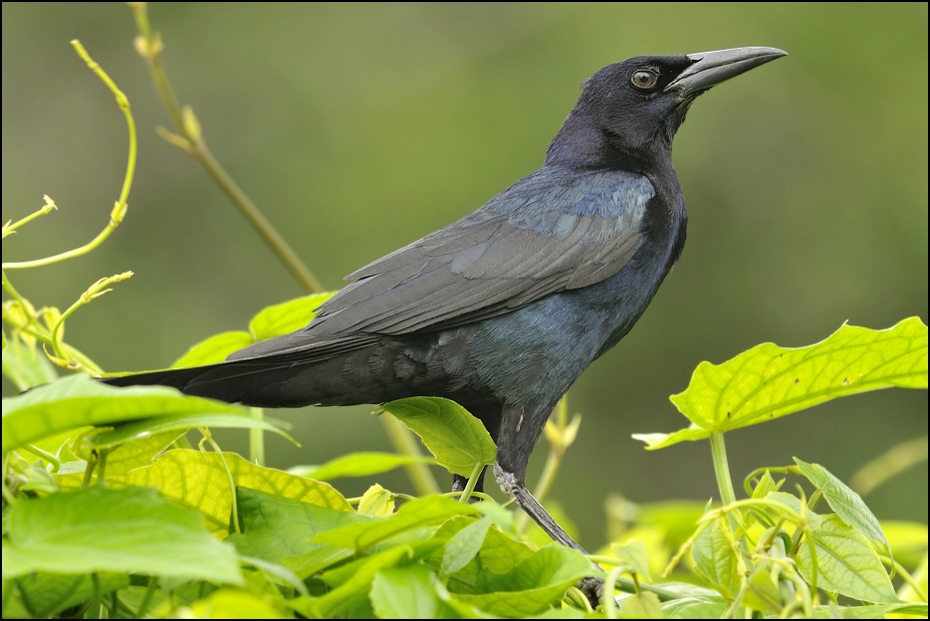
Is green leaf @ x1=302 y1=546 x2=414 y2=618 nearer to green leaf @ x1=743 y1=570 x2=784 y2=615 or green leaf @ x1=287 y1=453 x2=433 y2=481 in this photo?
green leaf @ x1=287 y1=453 x2=433 y2=481

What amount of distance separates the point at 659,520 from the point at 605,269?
35.5 inches

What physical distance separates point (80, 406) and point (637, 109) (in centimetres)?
320

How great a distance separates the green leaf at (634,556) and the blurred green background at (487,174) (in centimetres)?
881

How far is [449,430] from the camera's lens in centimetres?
195

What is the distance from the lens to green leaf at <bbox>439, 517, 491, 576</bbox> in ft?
4.42

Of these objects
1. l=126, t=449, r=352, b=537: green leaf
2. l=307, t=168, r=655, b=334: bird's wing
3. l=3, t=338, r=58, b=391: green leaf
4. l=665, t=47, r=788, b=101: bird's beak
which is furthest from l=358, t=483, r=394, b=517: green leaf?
l=665, t=47, r=788, b=101: bird's beak

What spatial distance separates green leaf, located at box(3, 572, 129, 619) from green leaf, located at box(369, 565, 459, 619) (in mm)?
327

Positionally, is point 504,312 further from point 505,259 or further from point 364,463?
point 364,463

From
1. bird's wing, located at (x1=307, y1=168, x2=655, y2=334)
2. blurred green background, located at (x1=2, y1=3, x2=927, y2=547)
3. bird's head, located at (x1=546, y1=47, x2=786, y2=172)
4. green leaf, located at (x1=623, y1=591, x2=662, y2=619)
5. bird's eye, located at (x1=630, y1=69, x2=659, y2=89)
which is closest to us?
green leaf, located at (x1=623, y1=591, x2=662, y2=619)

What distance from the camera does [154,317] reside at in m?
11.4

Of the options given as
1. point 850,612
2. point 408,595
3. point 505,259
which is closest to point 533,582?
point 408,595

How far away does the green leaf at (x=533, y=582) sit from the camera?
133 cm

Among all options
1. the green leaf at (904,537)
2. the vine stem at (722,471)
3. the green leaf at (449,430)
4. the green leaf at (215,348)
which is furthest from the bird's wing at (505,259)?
the vine stem at (722,471)

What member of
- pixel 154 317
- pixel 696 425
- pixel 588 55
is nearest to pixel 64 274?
pixel 154 317
